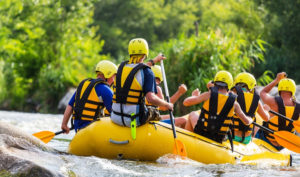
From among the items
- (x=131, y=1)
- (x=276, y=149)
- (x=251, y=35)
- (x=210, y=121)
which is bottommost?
(x=276, y=149)

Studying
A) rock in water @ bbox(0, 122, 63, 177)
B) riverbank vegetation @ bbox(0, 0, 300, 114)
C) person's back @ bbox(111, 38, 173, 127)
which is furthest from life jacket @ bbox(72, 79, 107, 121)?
riverbank vegetation @ bbox(0, 0, 300, 114)

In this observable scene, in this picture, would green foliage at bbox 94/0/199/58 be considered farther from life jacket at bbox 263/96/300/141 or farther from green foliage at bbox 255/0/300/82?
life jacket at bbox 263/96/300/141

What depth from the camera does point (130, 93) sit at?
17.2 feet

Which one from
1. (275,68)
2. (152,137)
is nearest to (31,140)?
(152,137)

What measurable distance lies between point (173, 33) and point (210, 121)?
101ft

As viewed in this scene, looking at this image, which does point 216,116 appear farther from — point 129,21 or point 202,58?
point 129,21

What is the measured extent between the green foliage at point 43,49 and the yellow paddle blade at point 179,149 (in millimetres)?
11602

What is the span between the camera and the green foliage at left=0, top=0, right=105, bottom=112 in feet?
56.4

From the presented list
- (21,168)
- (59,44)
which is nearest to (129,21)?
(59,44)

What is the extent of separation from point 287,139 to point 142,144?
7.53ft

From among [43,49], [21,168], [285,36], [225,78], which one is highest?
[285,36]

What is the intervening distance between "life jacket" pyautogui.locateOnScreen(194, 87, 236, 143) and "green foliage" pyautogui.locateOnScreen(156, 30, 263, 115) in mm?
5043

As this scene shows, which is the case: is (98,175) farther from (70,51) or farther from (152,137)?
(70,51)

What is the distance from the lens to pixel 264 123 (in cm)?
719
